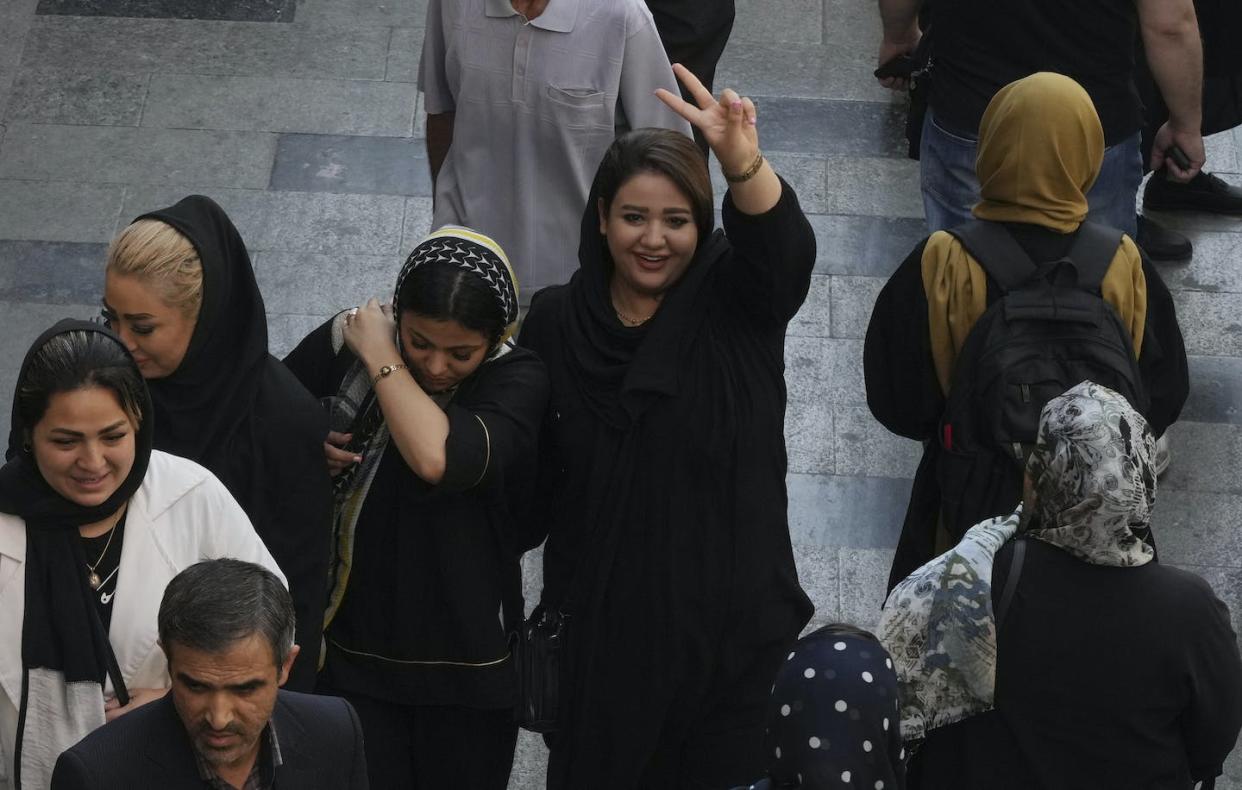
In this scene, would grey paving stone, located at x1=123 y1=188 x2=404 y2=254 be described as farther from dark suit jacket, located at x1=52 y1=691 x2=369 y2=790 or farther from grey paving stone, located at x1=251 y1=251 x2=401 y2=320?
dark suit jacket, located at x1=52 y1=691 x2=369 y2=790

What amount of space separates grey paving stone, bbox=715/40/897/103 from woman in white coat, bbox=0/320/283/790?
4.77 metres

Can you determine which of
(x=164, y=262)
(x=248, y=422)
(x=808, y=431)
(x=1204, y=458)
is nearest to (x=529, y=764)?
(x=808, y=431)

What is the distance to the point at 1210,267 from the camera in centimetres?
724

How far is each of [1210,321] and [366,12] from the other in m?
3.92

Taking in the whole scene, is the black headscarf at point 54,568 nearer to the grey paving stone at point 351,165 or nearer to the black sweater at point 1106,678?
the black sweater at point 1106,678

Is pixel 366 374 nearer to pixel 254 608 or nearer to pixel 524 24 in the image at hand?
pixel 254 608

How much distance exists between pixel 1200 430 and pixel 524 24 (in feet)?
9.50

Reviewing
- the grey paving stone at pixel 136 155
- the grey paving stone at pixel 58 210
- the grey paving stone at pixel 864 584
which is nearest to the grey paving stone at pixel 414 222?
the grey paving stone at pixel 136 155

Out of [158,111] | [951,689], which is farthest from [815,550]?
[158,111]

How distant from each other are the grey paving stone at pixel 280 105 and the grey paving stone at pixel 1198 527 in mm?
3440

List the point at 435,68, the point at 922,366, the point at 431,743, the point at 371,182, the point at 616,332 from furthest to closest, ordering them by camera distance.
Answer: the point at 371,182 → the point at 435,68 → the point at 922,366 → the point at 431,743 → the point at 616,332

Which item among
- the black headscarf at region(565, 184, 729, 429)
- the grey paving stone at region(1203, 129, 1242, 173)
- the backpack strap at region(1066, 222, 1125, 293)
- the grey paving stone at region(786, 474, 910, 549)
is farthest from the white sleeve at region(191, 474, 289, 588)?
the grey paving stone at region(1203, 129, 1242, 173)

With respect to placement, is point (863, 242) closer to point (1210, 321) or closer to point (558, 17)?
point (1210, 321)

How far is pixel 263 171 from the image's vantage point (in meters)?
7.52
